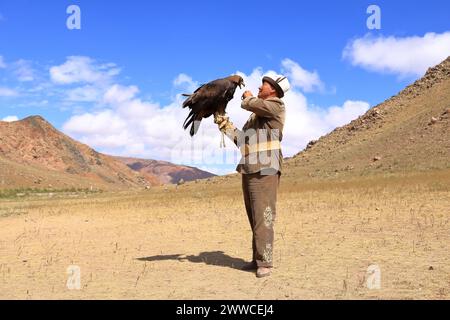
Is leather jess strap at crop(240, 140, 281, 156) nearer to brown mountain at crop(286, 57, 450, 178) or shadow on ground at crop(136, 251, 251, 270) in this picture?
shadow on ground at crop(136, 251, 251, 270)

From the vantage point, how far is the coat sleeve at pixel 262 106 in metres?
7.01

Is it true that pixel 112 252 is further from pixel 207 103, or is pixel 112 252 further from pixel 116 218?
pixel 116 218

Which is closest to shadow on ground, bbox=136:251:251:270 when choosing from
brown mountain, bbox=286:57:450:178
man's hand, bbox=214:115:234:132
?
man's hand, bbox=214:115:234:132

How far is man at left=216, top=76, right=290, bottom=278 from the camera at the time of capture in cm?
712

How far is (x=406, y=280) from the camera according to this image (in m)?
6.27

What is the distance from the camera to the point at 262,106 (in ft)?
23.0

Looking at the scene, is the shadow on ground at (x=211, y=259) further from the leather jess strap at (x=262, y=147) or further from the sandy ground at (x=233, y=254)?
the leather jess strap at (x=262, y=147)

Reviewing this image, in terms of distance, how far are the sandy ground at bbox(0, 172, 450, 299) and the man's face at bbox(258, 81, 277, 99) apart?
8.41 feet

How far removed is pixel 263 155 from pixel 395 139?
39.7 metres

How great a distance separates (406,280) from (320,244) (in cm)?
313

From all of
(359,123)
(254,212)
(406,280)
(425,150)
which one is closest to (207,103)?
(254,212)

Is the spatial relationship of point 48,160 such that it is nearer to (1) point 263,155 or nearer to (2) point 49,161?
(2) point 49,161

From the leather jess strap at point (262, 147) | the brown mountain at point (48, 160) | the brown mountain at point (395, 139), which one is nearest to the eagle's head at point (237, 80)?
the leather jess strap at point (262, 147)

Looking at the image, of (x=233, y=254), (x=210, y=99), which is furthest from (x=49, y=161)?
(x=210, y=99)
